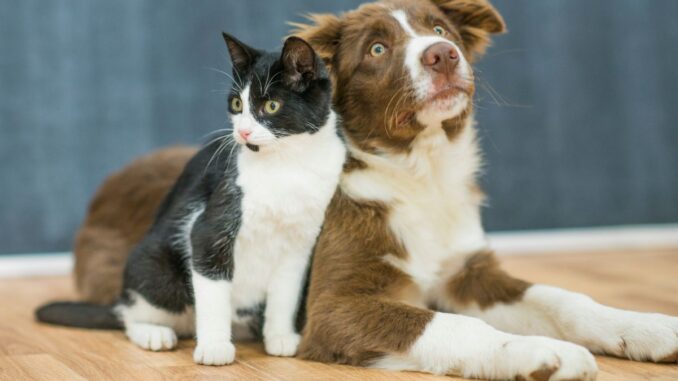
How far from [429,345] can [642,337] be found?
481 mm

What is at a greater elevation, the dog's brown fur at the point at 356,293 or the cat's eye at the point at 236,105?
the cat's eye at the point at 236,105

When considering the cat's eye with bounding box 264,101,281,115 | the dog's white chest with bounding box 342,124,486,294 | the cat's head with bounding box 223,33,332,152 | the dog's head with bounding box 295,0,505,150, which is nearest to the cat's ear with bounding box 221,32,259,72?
the cat's head with bounding box 223,33,332,152

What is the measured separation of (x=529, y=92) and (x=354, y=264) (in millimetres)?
2517

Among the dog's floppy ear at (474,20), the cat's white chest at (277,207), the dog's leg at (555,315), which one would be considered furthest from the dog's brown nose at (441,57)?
the dog's leg at (555,315)

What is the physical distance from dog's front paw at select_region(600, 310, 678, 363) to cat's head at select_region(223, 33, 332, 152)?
0.81m

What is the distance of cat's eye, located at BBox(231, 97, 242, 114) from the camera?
1914mm

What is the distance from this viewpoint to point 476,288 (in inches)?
86.1

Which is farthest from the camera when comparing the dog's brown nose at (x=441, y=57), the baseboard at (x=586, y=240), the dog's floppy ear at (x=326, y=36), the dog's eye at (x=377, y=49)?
the baseboard at (x=586, y=240)

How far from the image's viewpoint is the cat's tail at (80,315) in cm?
236

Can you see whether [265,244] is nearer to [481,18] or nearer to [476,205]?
[476,205]

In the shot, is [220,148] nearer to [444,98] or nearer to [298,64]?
[298,64]

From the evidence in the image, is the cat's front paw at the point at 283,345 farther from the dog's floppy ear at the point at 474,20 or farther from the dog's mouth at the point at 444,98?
the dog's floppy ear at the point at 474,20

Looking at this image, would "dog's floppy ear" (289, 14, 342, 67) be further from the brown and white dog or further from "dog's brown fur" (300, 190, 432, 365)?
"dog's brown fur" (300, 190, 432, 365)

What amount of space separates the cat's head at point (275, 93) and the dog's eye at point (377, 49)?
0.20 meters
